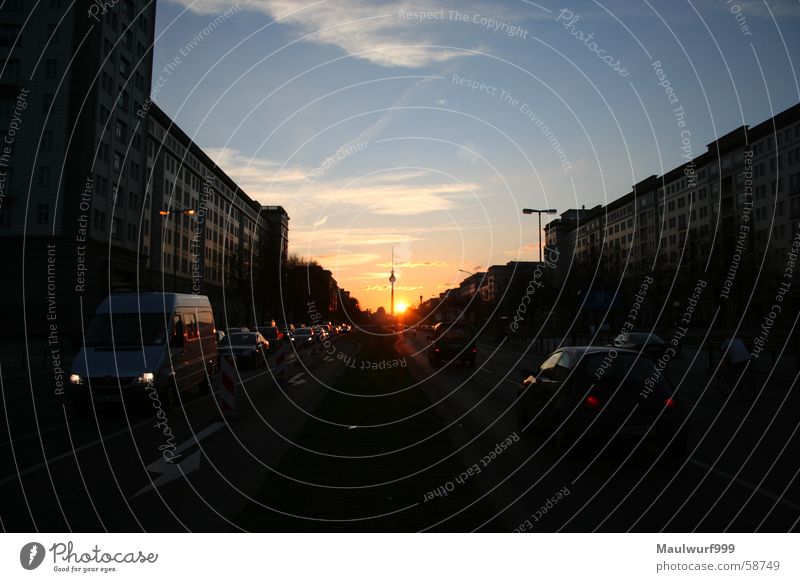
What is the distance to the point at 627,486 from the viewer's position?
324 inches

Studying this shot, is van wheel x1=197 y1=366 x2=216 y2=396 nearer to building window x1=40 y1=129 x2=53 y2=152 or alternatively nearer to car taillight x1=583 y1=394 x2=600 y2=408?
car taillight x1=583 y1=394 x2=600 y2=408

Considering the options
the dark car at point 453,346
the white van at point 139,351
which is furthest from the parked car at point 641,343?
the white van at point 139,351

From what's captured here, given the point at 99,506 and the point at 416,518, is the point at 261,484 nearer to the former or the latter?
the point at 99,506

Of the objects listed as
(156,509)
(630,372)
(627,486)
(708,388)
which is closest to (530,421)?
(630,372)

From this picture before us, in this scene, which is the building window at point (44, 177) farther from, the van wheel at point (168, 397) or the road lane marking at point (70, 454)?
the road lane marking at point (70, 454)

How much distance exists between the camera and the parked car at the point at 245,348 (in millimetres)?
32312

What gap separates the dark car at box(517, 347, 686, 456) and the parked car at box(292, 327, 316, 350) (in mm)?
43857

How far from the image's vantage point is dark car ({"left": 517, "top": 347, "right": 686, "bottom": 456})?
31.4ft

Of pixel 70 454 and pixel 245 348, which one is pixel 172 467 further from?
pixel 245 348

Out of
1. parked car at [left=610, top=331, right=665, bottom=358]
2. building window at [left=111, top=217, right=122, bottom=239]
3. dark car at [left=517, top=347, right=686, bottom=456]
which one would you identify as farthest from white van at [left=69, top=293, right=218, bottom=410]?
building window at [left=111, top=217, right=122, bottom=239]

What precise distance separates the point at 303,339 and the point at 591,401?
4851cm

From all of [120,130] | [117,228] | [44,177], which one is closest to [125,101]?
[120,130]

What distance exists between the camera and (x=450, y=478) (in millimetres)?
Result: 8492

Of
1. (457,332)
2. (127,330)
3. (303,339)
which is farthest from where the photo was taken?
(303,339)
